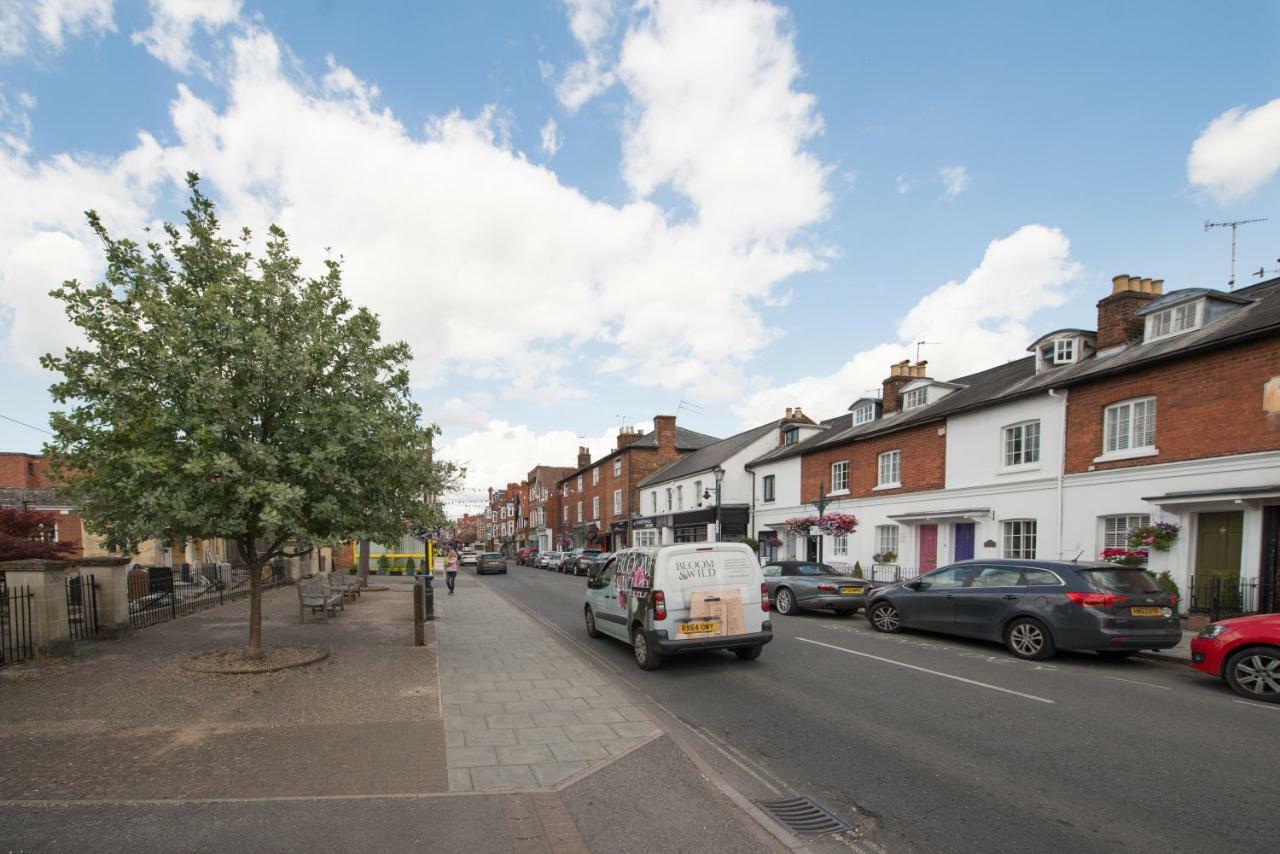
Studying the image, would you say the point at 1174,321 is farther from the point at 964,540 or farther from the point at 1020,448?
the point at 964,540

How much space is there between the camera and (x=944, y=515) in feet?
61.6

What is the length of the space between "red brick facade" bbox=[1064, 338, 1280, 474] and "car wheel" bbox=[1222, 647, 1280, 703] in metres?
6.61

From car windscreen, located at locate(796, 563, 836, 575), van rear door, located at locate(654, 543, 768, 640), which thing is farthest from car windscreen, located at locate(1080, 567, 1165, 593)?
car windscreen, located at locate(796, 563, 836, 575)

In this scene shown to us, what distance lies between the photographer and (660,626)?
8.81 m

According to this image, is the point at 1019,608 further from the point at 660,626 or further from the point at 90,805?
the point at 90,805

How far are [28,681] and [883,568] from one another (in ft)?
67.5

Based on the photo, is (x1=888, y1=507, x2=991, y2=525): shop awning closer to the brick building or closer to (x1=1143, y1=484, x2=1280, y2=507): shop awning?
(x1=1143, y1=484, x2=1280, y2=507): shop awning

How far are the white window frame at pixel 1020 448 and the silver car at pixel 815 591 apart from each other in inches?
211

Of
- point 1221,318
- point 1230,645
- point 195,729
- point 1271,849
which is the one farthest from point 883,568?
point 195,729

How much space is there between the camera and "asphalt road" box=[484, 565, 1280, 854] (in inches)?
166

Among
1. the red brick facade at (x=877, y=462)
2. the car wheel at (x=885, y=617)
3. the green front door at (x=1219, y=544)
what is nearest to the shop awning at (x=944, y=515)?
the red brick facade at (x=877, y=462)

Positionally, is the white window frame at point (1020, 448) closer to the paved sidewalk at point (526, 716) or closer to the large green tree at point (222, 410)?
the paved sidewalk at point (526, 716)

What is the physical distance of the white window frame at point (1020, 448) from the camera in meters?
16.8

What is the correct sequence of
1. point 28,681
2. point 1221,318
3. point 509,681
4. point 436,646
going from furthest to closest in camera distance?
point 1221,318
point 436,646
point 509,681
point 28,681
